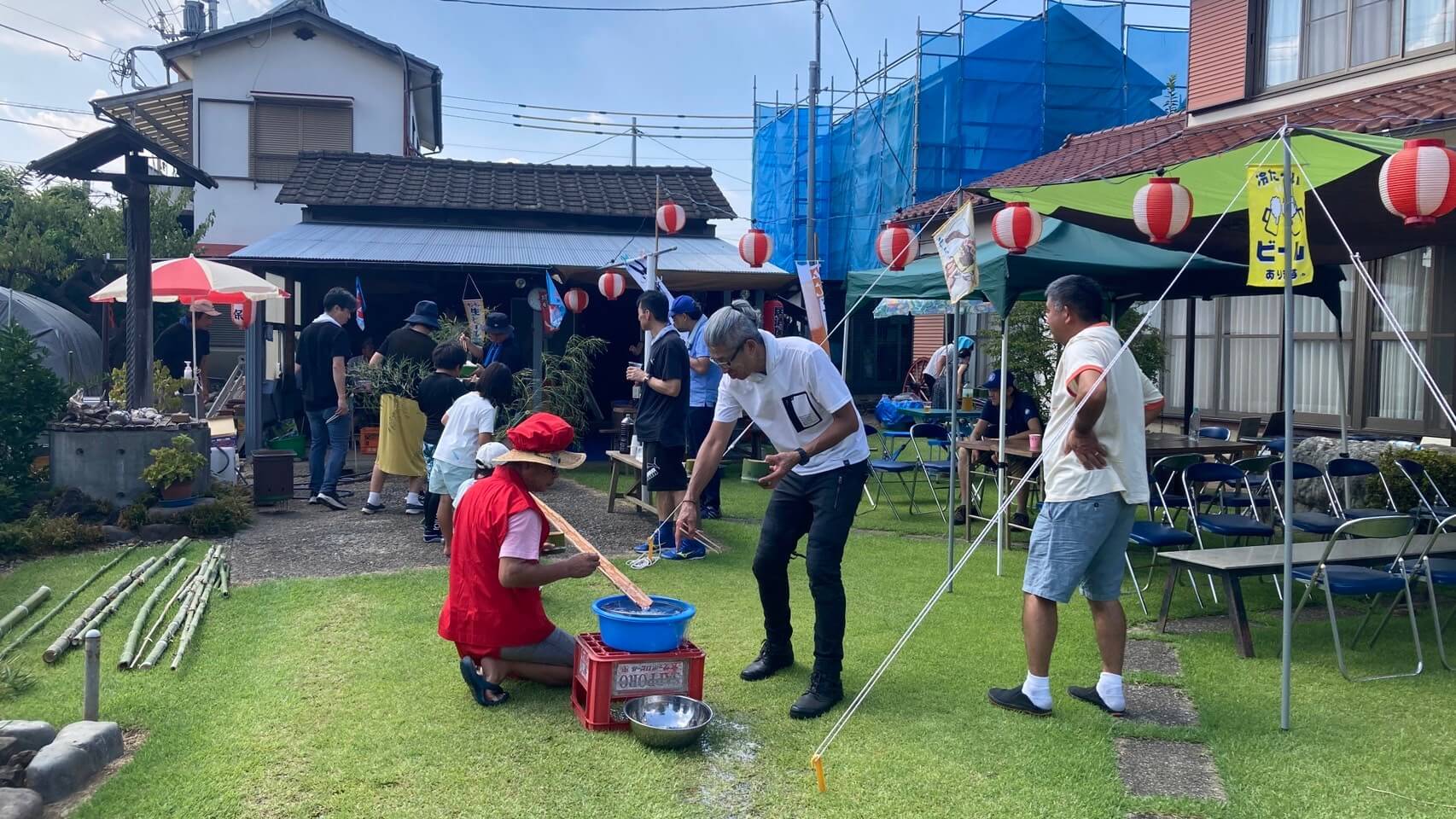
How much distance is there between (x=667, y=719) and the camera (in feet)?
12.6

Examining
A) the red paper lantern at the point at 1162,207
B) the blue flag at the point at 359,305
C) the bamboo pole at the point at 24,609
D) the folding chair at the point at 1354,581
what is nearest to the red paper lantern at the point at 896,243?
the red paper lantern at the point at 1162,207

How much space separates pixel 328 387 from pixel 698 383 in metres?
3.40

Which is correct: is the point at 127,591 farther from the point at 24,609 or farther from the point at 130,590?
the point at 24,609

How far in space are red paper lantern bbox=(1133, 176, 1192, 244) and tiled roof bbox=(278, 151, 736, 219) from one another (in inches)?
346

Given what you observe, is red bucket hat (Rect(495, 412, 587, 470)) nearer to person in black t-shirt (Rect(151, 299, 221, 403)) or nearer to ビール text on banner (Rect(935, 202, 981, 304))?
ビール text on banner (Rect(935, 202, 981, 304))

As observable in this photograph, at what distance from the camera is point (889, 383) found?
74.7 feet

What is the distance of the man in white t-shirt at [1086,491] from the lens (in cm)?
393

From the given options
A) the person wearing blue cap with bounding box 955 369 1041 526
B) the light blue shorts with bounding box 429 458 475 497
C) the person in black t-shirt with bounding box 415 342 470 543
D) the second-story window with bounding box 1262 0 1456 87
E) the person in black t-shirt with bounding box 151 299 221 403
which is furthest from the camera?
the person in black t-shirt with bounding box 151 299 221 403

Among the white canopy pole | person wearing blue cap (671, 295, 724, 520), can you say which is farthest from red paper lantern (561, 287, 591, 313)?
the white canopy pole

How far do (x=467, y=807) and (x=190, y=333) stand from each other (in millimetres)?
13618

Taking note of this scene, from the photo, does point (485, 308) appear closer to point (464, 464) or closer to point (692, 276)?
point (692, 276)

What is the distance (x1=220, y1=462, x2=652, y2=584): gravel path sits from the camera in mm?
6750

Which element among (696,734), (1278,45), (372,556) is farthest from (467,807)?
(1278,45)

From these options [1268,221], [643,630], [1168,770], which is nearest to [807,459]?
[643,630]
